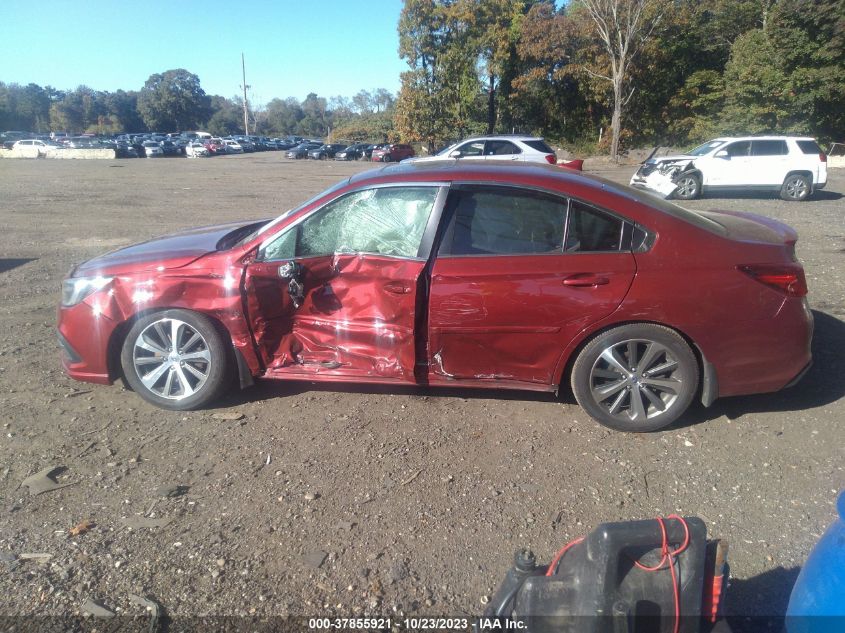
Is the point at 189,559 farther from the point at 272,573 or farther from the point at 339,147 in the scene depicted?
the point at 339,147

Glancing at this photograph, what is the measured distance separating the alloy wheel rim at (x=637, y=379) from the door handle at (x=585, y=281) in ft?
1.30

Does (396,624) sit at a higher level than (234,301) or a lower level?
lower

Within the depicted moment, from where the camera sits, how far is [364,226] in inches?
169

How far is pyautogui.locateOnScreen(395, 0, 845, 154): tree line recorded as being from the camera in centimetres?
3325

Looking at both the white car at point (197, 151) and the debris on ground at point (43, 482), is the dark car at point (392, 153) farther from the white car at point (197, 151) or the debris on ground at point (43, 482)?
the debris on ground at point (43, 482)

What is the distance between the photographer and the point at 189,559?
9.73ft

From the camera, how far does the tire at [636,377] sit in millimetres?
3904

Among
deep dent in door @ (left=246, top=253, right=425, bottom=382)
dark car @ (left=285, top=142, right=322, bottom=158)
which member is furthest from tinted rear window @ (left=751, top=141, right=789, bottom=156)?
dark car @ (left=285, top=142, right=322, bottom=158)

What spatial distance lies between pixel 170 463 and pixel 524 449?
210 centimetres

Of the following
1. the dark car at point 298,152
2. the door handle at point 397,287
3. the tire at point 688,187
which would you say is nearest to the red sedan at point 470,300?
the door handle at point 397,287

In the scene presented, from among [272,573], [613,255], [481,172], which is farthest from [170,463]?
[613,255]

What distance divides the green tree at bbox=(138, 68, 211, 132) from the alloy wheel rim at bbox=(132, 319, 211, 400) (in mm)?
105415

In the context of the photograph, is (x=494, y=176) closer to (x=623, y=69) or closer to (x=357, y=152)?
(x=623, y=69)

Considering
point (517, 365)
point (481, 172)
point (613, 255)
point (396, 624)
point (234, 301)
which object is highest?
point (481, 172)
